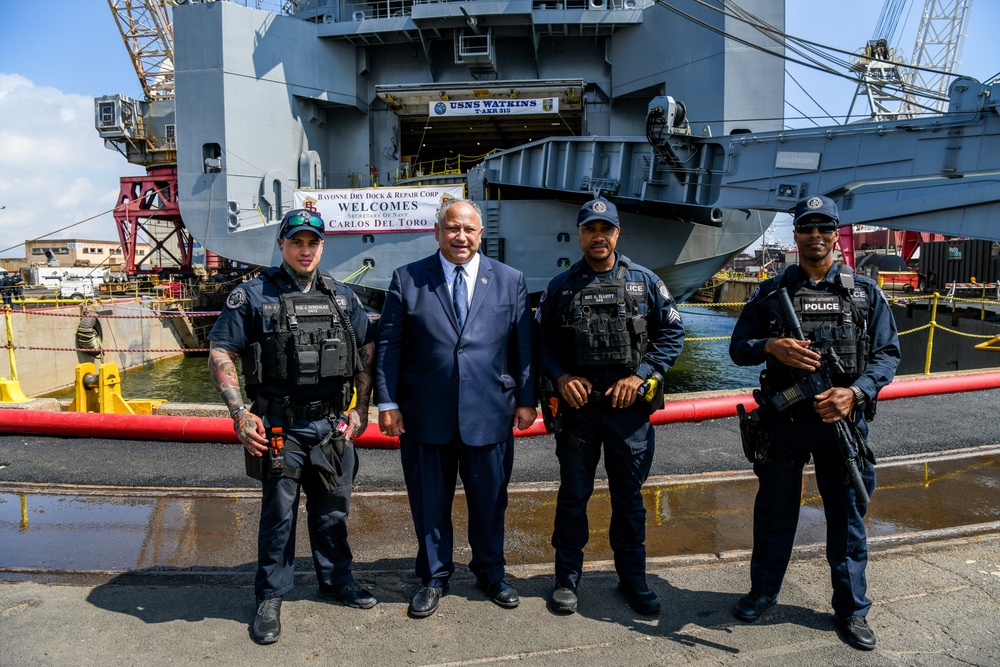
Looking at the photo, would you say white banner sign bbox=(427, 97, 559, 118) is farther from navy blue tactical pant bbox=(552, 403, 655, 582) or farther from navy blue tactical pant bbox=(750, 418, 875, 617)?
navy blue tactical pant bbox=(750, 418, 875, 617)

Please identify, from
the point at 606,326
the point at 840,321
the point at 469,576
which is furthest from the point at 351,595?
the point at 840,321

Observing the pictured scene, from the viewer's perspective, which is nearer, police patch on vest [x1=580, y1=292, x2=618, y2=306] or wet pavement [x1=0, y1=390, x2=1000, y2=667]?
wet pavement [x1=0, y1=390, x2=1000, y2=667]

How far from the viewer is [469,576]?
346cm

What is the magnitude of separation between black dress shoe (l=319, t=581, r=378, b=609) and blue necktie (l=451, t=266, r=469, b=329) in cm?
138

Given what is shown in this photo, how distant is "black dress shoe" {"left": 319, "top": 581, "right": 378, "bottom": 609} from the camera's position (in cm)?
311

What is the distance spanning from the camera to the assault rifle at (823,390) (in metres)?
2.85

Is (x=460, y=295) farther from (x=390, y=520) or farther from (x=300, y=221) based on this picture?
(x=390, y=520)

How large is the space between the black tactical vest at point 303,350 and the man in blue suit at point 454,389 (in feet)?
0.68

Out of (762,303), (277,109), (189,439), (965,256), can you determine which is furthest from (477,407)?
(965,256)

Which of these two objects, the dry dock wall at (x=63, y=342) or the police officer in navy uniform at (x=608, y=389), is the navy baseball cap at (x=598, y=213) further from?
the dry dock wall at (x=63, y=342)

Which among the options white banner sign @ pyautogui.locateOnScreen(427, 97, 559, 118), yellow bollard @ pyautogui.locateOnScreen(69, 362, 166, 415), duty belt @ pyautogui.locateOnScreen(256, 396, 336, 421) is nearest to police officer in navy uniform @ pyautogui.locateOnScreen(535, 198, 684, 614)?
duty belt @ pyautogui.locateOnScreen(256, 396, 336, 421)

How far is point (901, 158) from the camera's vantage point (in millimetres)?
9523

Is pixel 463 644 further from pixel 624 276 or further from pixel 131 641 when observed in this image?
pixel 624 276

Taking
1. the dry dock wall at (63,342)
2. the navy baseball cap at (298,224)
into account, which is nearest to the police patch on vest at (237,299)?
the navy baseball cap at (298,224)
